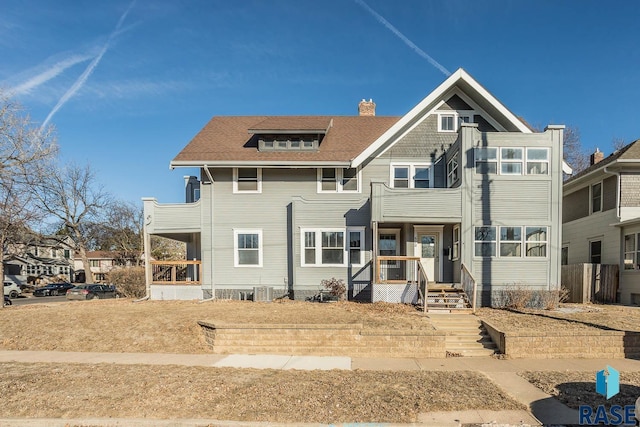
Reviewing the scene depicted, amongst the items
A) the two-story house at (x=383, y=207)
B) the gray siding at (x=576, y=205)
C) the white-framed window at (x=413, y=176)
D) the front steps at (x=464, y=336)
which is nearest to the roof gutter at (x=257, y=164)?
the two-story house at (x=383, y=207)

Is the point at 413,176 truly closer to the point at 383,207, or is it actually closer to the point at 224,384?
the point at 383,207

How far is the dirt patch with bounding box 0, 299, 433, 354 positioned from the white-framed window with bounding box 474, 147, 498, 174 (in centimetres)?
620

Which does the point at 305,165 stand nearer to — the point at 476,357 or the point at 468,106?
the point at 468,106

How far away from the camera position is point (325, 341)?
32.0 feet

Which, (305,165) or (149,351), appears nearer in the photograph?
(149,351)

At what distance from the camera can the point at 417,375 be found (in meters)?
7.68

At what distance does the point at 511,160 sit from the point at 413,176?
3.89 metres

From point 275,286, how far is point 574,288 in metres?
12.9

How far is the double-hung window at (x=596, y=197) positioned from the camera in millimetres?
18016

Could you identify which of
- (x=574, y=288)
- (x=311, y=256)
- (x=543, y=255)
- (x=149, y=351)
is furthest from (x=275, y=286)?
(x=574, y=288)

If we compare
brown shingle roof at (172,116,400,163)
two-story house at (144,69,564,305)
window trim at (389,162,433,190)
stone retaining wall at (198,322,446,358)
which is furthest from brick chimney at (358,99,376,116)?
→ stone retaining wall at (198,322,446,358)

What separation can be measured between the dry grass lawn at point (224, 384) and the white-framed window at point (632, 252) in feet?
17.0

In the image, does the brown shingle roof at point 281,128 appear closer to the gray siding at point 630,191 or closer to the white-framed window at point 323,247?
the white-framed window at point 323,247

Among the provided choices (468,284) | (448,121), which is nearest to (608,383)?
(468,284)
